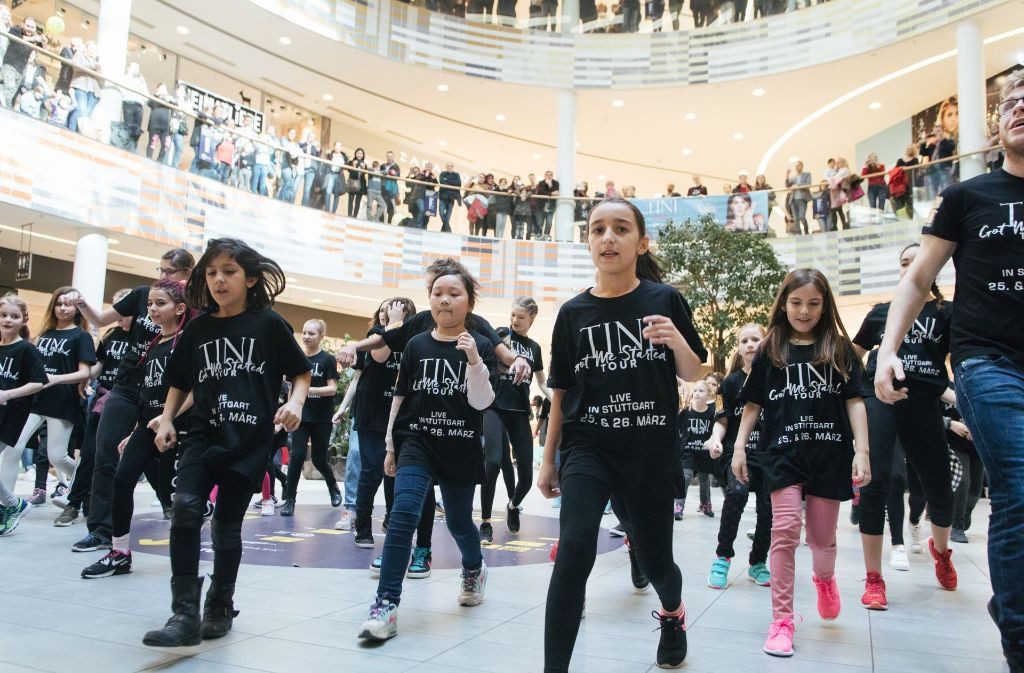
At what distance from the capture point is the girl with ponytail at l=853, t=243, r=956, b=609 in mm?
3691

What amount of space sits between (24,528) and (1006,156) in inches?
240

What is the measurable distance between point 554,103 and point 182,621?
19.0m

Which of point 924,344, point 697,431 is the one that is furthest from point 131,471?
point 697,431

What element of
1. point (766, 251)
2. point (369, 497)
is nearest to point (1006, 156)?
point (369, 497)

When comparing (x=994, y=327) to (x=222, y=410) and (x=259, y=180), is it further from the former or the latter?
(x=259, y=180)

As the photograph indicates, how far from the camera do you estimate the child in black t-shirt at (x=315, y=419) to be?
6.77 m

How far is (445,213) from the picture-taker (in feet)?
53.8

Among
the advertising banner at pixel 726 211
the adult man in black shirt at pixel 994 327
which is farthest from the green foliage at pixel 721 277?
the adult man in black shirt at pixel 994 327

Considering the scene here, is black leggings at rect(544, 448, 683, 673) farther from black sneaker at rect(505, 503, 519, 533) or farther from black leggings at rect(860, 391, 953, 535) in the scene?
black sneaker at rect(505, 503, 519, 533)

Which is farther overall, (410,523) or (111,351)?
(111,351)

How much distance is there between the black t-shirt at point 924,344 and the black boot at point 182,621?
3117mm

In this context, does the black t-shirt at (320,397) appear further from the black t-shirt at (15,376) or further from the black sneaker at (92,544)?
the black sneaker at (92,544)

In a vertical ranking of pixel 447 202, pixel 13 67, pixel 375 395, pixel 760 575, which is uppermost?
pixel 13 67

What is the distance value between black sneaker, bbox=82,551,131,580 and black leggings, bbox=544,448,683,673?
2.62 m
